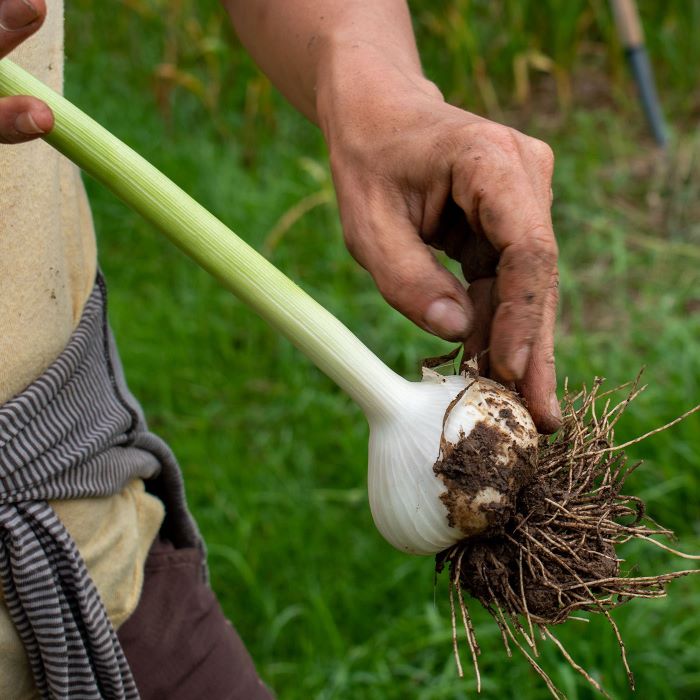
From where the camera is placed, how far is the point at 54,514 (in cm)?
97

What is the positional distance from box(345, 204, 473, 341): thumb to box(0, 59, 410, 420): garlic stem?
0.30ft

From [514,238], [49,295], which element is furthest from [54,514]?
[514,238]

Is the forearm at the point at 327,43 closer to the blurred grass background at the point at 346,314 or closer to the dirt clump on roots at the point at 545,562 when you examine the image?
the dirt clump on roots at the point at 545,562

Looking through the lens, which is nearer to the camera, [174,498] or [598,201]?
[174,498]

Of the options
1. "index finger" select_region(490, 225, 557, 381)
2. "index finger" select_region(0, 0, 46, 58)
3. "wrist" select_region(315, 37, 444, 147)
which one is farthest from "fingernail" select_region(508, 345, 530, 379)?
"index finger" select_region(0, 0, 46, 58)

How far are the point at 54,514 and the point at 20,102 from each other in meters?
0.40

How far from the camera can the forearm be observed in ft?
3.89

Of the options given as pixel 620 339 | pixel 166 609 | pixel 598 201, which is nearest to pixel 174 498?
pixel 166 609

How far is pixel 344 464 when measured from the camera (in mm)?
2396

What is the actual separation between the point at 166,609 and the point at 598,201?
234 cm

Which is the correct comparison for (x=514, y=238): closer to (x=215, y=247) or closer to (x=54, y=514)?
(x=215, y=247)

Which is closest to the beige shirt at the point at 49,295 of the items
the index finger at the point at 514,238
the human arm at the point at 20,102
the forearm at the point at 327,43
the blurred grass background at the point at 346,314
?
the human arm at the point at 20,102

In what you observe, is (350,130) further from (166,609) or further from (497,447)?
(166,609)

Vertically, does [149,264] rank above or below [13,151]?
below
